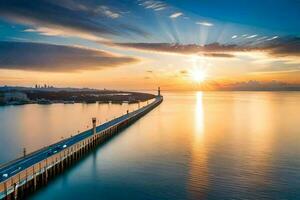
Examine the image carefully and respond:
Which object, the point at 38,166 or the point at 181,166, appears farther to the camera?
the point at 181,166

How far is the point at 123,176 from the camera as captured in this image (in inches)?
1444

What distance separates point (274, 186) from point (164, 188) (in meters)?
11.0

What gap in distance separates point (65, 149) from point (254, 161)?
2413 centimetres

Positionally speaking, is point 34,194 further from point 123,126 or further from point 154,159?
point 123,126

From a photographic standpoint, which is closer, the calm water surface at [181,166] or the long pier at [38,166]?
the long pier at [38,166]

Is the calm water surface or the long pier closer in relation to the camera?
the long pier

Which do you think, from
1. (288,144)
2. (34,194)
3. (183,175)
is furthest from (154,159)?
(288,144)

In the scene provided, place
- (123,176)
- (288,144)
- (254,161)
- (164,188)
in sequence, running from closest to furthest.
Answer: (164,188)
(123,176)
(254,161)
(288,144)

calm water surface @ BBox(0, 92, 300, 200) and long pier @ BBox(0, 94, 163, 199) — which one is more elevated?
long pier @ BBox(0, 94, 163, 199)

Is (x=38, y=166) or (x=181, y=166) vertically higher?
(x=38, y=166)

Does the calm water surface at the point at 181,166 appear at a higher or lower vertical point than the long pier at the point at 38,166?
lower

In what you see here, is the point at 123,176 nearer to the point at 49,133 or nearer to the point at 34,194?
the point at 34,194

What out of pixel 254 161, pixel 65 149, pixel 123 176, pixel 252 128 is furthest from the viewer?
pixel 252 128

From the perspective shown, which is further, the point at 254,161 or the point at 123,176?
the point at 254,161
